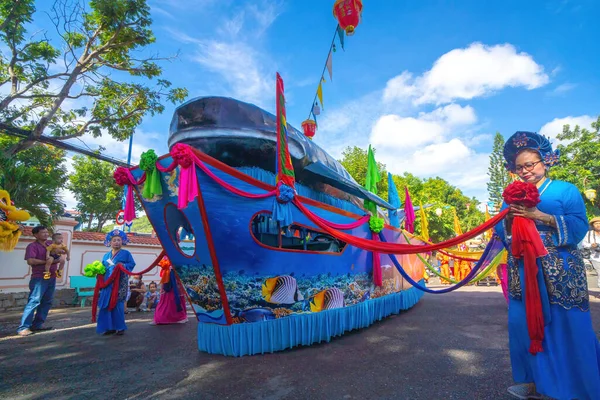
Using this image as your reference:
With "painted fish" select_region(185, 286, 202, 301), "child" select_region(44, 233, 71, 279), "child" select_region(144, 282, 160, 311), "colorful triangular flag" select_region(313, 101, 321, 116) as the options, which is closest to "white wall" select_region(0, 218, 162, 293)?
"child" select_region(144, 282, 160, 311)

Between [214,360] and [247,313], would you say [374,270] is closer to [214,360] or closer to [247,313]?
[247,313]

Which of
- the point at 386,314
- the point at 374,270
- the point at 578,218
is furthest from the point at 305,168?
the point at 386,314

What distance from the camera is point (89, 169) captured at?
21844 mm

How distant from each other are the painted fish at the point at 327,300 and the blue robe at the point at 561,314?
2363 mm

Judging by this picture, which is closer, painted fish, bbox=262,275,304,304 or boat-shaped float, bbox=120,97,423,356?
boat-shaped float, bbox=120,97,423,356

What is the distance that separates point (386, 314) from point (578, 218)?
14.3 ft

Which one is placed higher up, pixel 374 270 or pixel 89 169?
pixel 89 169

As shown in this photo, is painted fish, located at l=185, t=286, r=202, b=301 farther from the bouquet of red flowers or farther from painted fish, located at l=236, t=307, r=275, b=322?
the bouquet of red flowers

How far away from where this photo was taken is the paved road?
2.69 meters

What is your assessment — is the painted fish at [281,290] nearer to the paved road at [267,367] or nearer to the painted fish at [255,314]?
the painted fish at [255,314]

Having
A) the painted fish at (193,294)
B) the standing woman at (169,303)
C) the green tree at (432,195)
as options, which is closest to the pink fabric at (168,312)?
the standing woman at (169,303)

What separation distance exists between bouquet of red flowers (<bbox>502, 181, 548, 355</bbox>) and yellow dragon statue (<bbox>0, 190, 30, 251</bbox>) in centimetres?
498

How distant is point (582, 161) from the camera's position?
19750mm

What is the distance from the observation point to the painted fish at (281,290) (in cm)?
381
